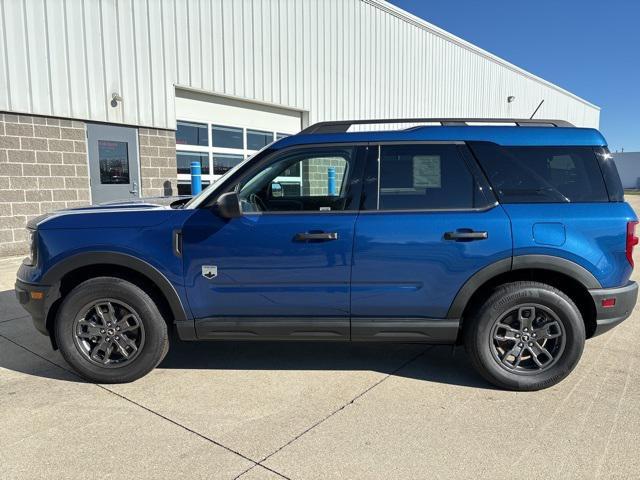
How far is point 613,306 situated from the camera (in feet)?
10.3

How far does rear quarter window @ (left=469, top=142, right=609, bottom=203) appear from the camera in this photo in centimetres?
312

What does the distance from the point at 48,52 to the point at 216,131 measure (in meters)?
3.76

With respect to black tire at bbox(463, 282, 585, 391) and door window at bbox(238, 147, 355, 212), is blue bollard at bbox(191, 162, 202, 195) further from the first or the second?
black tire at bbox(463, 282, 585, 391)

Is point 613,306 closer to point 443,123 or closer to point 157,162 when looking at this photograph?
point 443,123

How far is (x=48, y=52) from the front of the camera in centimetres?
759

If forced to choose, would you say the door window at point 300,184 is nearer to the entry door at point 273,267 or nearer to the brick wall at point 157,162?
the entry door at point 273,267

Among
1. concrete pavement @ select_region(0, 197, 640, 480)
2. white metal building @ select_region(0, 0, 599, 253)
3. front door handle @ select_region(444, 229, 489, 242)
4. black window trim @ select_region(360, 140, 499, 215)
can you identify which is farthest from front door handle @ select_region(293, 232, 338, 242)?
white metal building @ select_region(0, 0, 599, 253)

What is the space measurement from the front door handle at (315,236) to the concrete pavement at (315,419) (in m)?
1.10

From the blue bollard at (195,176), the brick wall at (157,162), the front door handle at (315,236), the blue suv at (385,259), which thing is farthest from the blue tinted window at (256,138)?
the front door handle at (315,236)

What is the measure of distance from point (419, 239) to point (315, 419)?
137 cm

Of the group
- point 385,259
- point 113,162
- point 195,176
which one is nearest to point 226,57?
point 195,176

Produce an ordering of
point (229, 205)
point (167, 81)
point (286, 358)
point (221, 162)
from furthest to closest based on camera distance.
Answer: point (221, 162) → point (167, 81) → point (286, 358) → point (229, 205)

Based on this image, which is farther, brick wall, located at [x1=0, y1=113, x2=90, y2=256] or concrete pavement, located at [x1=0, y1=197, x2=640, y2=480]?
brick wall, located at [x1=0, y1=113, x2=90, y2=256]

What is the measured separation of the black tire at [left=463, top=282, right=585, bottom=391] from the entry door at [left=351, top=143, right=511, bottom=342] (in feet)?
0.70
